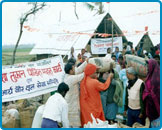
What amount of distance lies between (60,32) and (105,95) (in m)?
8.50

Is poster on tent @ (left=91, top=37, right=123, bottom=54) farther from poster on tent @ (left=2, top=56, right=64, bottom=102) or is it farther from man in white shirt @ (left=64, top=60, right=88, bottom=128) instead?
man in white shirt @ (left=64, top=60, right=88, bottom=128)

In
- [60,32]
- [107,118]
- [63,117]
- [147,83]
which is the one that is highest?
[60,32]

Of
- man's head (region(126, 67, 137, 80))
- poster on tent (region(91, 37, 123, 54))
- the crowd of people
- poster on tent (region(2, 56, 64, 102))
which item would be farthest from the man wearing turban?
poster on tent (region(91, 37, 123, 54))

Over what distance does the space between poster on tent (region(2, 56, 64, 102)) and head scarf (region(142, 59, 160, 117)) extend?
1.87 m

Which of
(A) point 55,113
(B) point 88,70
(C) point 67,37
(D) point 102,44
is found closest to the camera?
(A) point 55,113

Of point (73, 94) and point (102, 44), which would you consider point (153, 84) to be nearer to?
point (73, 94)

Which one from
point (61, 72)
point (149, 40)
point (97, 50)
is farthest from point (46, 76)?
point (149, 40)

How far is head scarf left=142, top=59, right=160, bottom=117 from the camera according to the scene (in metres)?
4.50

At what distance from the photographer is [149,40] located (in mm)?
14531

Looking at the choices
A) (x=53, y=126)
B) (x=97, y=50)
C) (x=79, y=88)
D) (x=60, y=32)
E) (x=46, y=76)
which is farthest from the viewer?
(x=60, y=32)

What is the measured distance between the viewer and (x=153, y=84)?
14.9ft

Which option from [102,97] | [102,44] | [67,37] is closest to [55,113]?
[102,97]

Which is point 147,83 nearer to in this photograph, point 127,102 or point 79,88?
point 127,102

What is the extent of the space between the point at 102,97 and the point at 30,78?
1.39 meters
